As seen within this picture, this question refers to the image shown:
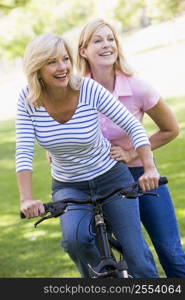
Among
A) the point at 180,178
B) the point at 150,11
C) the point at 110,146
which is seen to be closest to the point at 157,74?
the point at 150,11

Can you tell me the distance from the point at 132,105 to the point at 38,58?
0.68m

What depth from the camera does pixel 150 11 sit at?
19422mm

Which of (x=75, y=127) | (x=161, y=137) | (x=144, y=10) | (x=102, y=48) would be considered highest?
(x=102, y=48)

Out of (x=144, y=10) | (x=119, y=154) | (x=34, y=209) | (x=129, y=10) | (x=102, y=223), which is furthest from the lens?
(x=144, y=10)

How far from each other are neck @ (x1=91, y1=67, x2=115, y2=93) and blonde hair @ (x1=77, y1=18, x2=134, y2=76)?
0.17ft

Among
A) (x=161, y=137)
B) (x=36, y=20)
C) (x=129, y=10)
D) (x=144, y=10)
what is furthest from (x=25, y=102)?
(x=36, y=20)

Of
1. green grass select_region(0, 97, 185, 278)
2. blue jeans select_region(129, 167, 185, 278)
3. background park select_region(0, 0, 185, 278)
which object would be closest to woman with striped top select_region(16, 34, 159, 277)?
blue jeans select_region(129, 167, 185, 278)

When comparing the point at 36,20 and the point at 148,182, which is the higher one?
the point at 148,182

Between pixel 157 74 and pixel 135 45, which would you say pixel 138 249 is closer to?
pixel 157 74

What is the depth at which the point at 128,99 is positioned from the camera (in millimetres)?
3438

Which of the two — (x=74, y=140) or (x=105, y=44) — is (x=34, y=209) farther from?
(x=105, y=44)

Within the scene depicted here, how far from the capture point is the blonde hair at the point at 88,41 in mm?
3443

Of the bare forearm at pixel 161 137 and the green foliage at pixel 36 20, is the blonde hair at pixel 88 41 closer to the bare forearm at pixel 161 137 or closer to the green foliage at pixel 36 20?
the bare forearm at pixel 161 137

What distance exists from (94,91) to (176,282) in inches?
33.9
